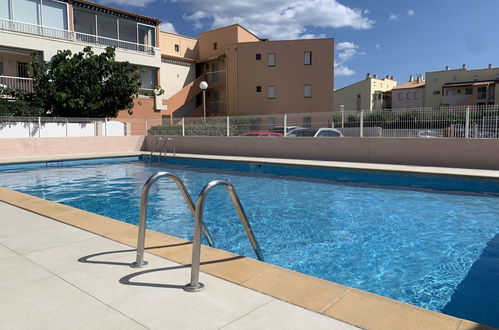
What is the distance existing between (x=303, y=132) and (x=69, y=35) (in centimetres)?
1822

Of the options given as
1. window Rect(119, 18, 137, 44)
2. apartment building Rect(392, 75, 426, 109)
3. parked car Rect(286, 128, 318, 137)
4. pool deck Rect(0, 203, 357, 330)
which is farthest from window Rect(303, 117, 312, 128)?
Result: apartment building Rect(392, 75, 426, 109)

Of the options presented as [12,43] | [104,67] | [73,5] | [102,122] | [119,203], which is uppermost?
[73,5]

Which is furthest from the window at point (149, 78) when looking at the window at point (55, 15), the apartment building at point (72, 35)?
the window at point (55, 15)

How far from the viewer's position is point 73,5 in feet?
80.8

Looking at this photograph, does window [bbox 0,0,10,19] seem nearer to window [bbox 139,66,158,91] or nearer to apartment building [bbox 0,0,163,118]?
apartment building [bbox 0,0,163,118]

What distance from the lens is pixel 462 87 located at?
5000 centimetres

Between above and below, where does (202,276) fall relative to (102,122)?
below

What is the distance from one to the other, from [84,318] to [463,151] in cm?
1238

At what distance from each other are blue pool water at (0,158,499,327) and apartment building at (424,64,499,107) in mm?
45379

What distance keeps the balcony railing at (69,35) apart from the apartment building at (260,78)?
3091 millimetres

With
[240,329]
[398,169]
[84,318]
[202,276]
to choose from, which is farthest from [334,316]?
[398,169]

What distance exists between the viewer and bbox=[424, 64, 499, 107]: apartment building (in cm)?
4781

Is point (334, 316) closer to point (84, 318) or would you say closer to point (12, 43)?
point (84, 318)

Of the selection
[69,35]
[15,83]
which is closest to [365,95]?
[69,35]
